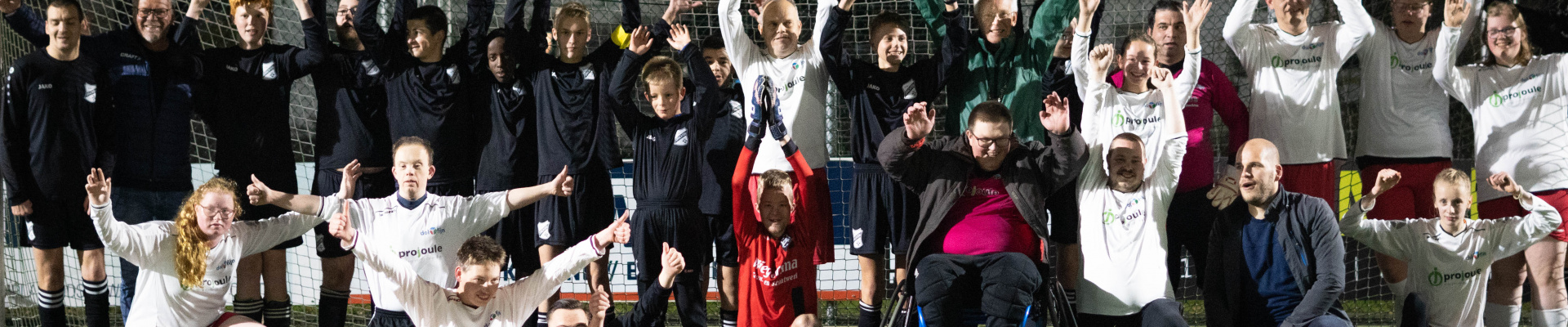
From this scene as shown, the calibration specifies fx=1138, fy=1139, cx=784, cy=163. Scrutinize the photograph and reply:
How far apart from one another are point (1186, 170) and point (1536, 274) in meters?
1.80

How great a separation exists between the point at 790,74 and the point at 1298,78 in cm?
246

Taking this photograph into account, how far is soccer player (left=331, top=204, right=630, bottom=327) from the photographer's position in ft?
15.9

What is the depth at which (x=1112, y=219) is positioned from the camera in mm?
4961

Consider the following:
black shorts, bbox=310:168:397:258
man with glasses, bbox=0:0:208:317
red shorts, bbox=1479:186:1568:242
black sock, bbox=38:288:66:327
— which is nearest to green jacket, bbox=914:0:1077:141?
red shorts, bbox=1479:186:1568:242

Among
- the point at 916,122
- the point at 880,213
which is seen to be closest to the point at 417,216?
the point at 880,213

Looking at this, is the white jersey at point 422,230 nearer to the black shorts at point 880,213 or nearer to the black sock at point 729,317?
the black sock at point 729,317

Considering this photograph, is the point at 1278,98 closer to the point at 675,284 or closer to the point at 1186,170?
the point at 1186,170

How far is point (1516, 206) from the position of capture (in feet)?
18.3

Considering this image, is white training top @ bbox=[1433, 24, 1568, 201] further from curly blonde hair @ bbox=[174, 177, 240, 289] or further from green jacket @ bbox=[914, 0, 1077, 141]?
curly blonde hair @ bbox=[174, 177, 240, 289]

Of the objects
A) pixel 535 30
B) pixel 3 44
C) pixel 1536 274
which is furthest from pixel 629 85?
pixel 1536 274

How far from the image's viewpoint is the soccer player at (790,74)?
547 centimetres

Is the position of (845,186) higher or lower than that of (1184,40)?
lower

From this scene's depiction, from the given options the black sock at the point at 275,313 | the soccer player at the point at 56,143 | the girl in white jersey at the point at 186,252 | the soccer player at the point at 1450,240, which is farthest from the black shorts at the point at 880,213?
the soccer player at the point at 56,143

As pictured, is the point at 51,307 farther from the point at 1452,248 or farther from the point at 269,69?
the point at 1452,248
